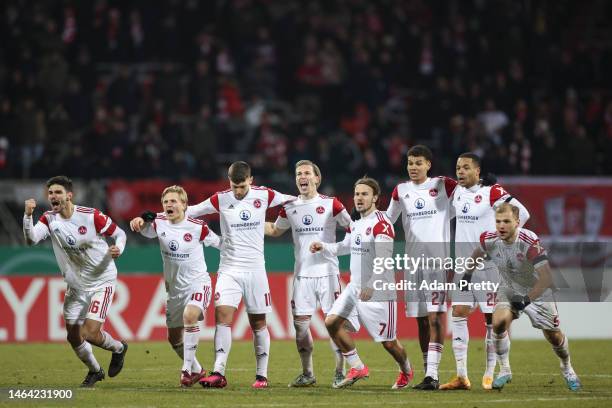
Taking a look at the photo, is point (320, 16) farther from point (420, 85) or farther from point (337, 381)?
point (337, 381)

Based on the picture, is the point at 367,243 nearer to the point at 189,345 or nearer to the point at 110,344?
the point at 189,345

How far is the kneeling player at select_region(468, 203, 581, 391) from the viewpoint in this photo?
458 inches

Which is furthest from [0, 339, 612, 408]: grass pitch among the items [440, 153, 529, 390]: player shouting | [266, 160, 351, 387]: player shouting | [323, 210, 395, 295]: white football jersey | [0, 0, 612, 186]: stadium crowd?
[0, 0, 612, 186]: stadium crowd

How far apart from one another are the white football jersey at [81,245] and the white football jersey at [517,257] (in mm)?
4283

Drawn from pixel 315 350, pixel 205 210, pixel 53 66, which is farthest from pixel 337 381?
pixel 53 66

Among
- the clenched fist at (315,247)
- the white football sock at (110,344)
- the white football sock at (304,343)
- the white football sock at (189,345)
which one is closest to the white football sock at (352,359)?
the white football sock at (304,343)

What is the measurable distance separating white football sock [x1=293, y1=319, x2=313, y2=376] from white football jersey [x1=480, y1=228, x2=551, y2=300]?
2184 mm

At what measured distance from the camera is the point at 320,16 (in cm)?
2666

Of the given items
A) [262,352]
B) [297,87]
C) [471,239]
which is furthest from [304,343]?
[297,87]

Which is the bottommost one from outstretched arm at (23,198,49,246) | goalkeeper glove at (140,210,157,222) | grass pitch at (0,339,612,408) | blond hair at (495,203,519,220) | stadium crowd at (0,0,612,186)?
grass pitch at (0,339,612,408)

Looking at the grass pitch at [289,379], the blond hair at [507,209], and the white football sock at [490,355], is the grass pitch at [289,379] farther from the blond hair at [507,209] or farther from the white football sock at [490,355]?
the blond hair at [507,209]

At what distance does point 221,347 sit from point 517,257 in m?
3.30

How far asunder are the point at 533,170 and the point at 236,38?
24.6ft

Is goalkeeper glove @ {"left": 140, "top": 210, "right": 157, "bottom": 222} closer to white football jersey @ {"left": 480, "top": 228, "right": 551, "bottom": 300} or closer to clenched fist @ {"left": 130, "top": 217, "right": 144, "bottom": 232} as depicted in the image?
clenched fist @ {"left": 130, "top": 217, "right": 144, "bottom": 232}
